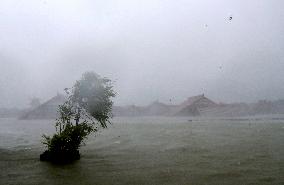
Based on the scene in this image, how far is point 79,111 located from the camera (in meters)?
32.1

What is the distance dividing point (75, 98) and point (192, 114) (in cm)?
13673

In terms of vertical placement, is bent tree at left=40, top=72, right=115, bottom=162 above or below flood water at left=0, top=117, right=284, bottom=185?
above

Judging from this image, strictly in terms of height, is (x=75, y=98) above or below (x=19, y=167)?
above

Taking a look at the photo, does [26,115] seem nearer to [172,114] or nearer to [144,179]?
[172,114]

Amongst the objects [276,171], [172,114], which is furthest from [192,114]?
[276,171]

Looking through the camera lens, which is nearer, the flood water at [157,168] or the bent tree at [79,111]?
the flood water at [157,168]

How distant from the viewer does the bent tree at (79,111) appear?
29922 mm

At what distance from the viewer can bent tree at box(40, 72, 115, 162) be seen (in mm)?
29922

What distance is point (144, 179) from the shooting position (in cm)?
2214

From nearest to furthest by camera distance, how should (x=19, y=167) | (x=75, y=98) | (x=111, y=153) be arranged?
(x=19, y=167) → (x=75, y=98) → (x=111, y=153)

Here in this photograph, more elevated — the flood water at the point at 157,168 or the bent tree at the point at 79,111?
the bent tree at the point at 79,111

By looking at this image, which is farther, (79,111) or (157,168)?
(79,111)

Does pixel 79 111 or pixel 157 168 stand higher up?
pixel 79 111

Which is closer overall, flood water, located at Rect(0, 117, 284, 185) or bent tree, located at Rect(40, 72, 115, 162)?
flood water, located at Rect(0, 117, 284, 185)
